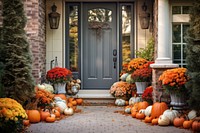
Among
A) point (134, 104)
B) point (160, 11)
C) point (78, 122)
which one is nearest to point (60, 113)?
point (78, 122)

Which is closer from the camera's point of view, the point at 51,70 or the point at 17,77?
the point at 17,77

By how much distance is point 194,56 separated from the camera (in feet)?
23.3

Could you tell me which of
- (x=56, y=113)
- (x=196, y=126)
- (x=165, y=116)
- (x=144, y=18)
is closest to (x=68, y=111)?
(x=56, y=113)

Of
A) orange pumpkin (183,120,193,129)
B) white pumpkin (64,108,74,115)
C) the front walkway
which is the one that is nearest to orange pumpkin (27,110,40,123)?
the front walkway

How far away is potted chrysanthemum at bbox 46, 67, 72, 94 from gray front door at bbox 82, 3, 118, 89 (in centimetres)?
103

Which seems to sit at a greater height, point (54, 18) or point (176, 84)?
point (54, 18)

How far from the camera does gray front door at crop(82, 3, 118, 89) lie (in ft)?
36.1

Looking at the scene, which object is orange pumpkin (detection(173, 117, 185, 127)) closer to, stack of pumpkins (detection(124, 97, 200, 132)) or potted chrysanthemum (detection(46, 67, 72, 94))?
stack of pumpkins (detection(124, 97, 200, 132))

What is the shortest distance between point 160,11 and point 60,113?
10.3 ft

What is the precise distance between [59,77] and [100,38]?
1.78 metres

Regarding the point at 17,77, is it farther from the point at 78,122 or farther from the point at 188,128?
the point at 188,128

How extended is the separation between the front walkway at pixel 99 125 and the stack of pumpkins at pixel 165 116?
13 cm

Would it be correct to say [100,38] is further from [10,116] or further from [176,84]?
[10,116]

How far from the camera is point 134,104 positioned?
9.22 metres
